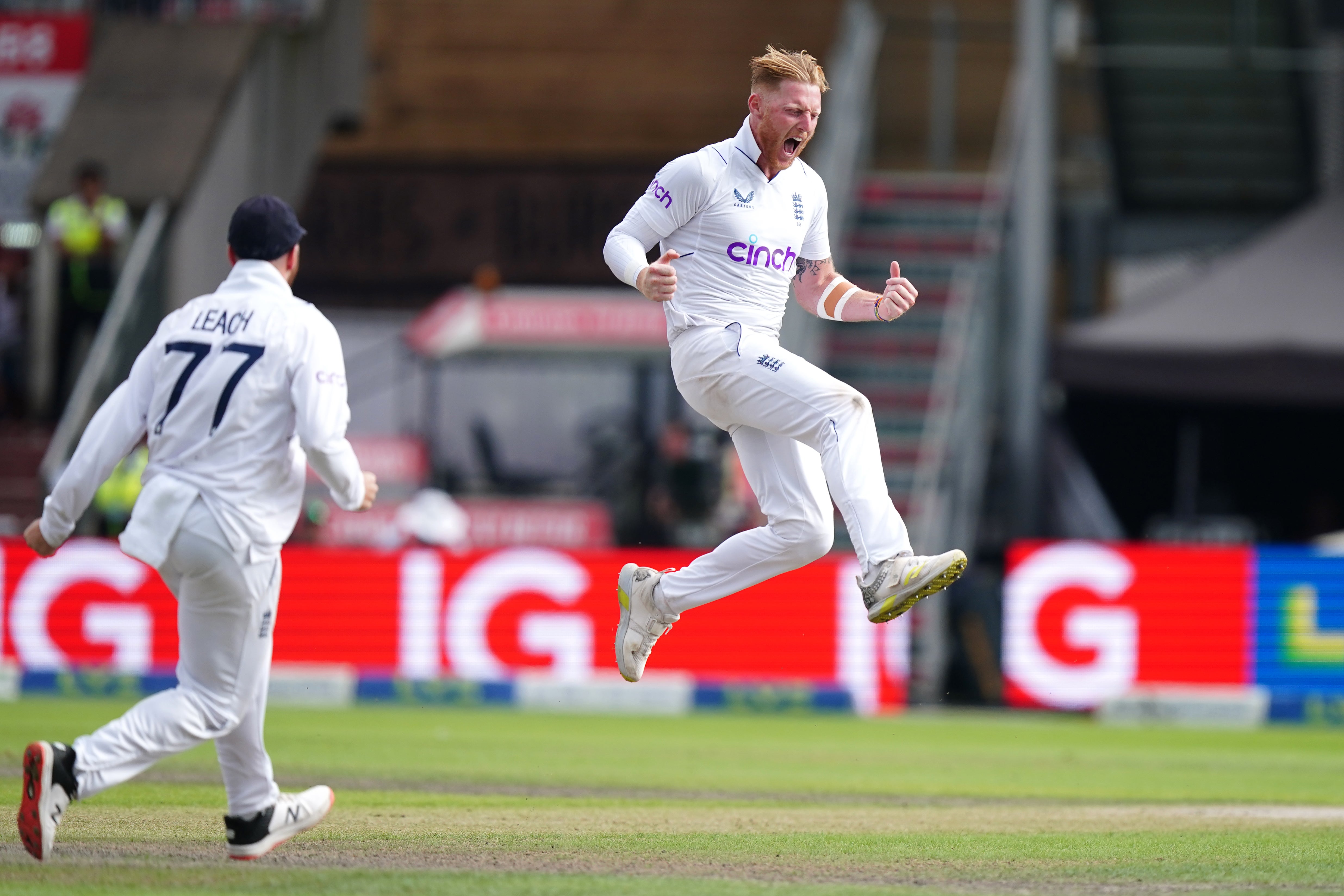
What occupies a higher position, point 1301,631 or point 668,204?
point 668,204

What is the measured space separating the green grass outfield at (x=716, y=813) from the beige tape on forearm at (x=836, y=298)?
2.12 metres

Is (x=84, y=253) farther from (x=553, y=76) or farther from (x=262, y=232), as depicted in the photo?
(x=262, y=232)

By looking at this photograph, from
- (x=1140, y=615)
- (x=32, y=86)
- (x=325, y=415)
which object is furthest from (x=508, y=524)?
(x=325, y=415)

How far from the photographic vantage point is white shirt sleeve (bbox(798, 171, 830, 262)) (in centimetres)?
836

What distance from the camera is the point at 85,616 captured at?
1698 centimetres

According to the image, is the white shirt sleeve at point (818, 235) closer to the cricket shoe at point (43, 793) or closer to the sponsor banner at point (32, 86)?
the cricket shoe at point (43, 793)

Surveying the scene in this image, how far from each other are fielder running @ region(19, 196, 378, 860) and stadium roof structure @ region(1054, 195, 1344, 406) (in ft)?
40.4

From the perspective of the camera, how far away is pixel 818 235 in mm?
8469

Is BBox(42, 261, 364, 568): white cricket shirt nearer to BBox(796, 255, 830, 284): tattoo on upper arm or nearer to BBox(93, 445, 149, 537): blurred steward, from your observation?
BBox(796, 255, 830, 284): tattoo on upper arm

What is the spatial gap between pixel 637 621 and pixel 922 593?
4.78ft

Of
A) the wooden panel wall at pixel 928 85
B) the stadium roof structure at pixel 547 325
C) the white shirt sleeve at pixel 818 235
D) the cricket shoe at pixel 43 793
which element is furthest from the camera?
the wooden panel wall at pixel 928 85

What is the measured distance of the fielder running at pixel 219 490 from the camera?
665 cm

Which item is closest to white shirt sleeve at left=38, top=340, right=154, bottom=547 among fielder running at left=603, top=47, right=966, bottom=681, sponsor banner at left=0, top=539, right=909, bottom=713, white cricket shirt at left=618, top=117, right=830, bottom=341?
fielder running at left=603, top=47, right=966, bottom=681

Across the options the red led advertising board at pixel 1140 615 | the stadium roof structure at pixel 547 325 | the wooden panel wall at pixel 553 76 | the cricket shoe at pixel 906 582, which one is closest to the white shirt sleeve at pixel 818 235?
the cricket shoe at pixel 906 582
